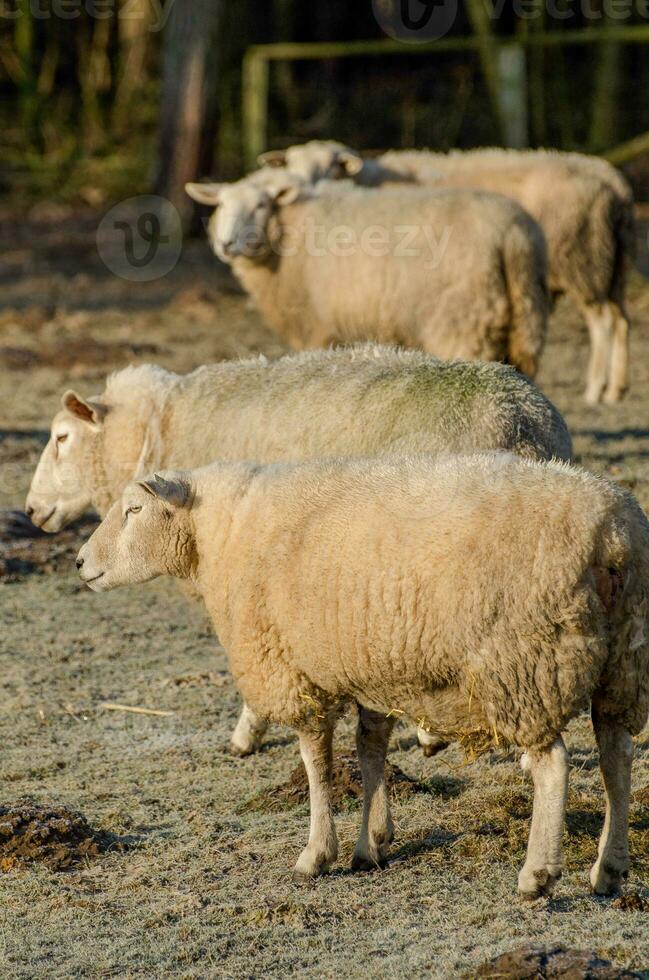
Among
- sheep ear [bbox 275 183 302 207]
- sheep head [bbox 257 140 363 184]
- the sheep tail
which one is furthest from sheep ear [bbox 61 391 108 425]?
sheep head [bbox 257 140 363 184]

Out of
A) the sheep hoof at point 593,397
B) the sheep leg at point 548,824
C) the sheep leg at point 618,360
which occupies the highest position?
the sheep leg at point 618,360

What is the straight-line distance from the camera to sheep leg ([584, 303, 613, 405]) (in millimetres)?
9992

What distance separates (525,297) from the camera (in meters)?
7.81

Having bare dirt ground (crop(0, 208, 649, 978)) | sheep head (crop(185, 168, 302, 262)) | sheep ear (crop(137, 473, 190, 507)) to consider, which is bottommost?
bare dirt ground (crop(0, 208, 649, 978))

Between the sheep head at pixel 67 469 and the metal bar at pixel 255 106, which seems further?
the metal bar at pixel 255 106

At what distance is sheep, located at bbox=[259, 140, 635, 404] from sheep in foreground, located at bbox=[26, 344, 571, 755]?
4515 millimetres

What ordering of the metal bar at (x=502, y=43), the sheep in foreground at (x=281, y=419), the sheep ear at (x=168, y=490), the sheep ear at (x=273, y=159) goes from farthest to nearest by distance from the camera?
the metal bar at (x=502, y=43) → the sheep ear at (x=273, y=159) → the sheep in foreground at (x=281, y=419) → the sheep ear at (x=168, y=490)

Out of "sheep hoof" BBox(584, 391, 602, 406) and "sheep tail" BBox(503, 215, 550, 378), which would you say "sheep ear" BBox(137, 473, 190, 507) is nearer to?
"sheep tail" BBox(503, 215, 550, 378)

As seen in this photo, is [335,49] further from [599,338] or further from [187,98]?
[599,338]

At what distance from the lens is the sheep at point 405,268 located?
7.82 metres

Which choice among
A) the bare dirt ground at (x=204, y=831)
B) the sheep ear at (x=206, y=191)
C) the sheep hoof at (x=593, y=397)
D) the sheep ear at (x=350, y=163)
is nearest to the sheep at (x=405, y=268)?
the sheep ear at (x=206, y=191)

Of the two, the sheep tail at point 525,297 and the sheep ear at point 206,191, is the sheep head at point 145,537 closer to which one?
the sheep tail at point 525,297

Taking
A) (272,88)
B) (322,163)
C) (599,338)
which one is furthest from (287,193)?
(272,88)

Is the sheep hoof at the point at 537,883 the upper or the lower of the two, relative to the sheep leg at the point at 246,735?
upper
